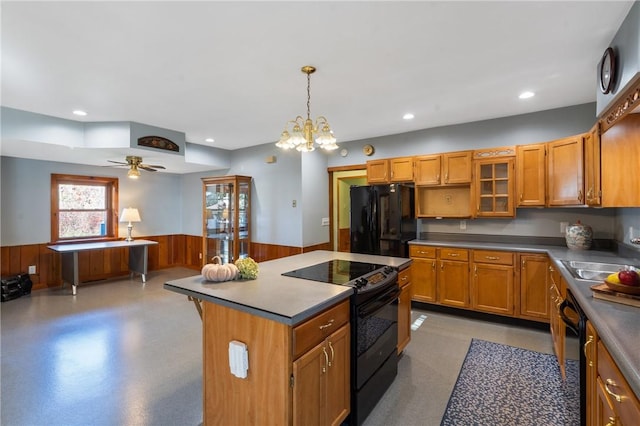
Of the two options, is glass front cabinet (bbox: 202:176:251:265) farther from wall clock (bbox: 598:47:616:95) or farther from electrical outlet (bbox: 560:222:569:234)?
wall clock (bbox: 598:47:616:95)

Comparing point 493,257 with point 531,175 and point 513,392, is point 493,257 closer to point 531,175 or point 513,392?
point 531,175

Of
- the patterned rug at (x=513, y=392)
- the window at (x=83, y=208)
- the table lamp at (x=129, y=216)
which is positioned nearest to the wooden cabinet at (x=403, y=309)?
the patterned rug at (x=513, y=392)

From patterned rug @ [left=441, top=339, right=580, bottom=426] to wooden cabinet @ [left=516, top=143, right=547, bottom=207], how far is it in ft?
5.40

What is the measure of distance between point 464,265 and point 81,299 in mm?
5408

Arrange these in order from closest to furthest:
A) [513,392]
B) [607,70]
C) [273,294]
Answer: [273,294] < [607,70] < [513,392]

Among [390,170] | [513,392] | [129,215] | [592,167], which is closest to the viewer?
[513,392]

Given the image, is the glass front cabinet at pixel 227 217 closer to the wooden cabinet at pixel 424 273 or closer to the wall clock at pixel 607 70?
the wooden cabinet at pixel 424 273

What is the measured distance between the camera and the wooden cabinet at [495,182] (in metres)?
3.66

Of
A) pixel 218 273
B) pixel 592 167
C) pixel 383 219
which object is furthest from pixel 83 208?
pixel 592 167

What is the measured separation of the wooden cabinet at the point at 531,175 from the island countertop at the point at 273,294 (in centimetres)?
285

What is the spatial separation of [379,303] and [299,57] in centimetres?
189

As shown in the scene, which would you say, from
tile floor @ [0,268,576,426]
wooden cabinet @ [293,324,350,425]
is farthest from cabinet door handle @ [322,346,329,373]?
tile floor @ [0,268,576,426]

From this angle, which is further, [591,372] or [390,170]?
[390,170]

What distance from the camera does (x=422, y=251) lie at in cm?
401
